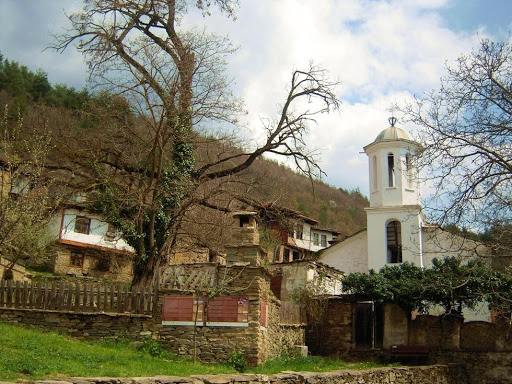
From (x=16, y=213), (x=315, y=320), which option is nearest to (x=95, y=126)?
(x=16, y=213)

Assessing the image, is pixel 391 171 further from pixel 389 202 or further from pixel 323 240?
pixel 323 240

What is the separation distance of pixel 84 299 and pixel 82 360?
12.2 feet

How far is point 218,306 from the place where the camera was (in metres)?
13.9

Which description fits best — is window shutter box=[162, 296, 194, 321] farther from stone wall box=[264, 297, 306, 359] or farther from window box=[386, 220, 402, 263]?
window box=[386, 220, 402, 263]

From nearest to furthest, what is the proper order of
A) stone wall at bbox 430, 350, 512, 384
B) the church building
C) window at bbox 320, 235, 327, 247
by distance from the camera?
stone wall at bbox 430, 350, 512, 384 → the church building → window at bbox 320, 235, 327, 247

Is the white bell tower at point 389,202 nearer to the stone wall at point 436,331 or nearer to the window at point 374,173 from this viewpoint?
the window at point 374,173

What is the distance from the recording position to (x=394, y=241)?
105 feet

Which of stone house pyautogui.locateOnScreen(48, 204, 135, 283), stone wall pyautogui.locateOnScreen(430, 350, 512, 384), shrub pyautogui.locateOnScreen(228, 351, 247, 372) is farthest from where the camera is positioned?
stone house pyautogui.locateOnScreen(48, 204, 135, 283)

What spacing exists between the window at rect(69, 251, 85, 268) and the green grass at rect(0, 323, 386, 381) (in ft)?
75.9

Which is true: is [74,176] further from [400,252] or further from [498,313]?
[400,252]

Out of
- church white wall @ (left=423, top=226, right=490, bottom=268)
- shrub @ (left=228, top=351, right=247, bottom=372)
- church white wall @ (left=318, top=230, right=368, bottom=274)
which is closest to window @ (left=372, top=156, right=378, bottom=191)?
church white wall @ (left=318, top=230, right=368, bottom=274)

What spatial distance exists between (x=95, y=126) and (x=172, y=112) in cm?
385

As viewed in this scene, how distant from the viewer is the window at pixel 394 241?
3178 cm

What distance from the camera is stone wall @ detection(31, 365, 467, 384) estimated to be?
870cm
